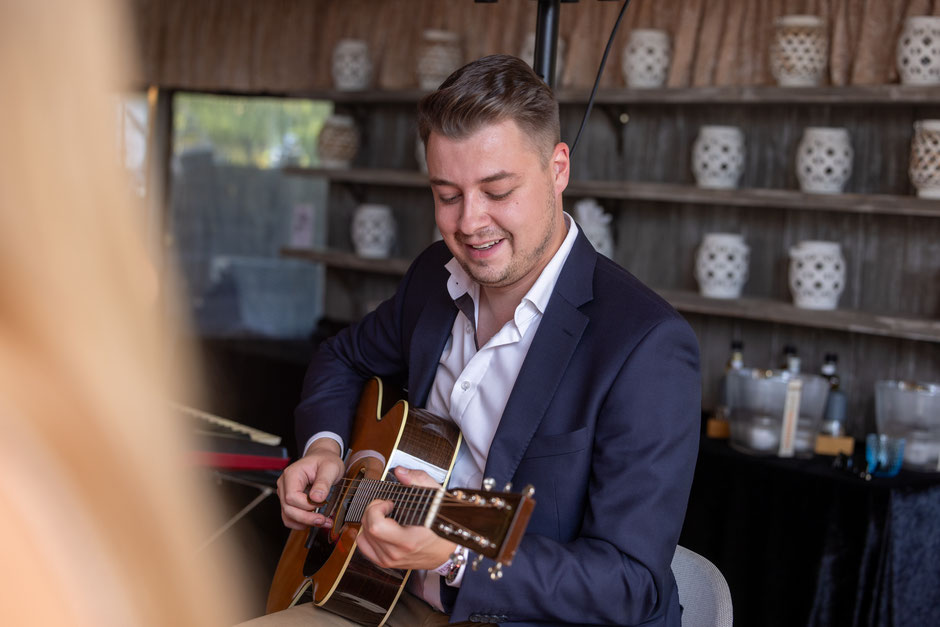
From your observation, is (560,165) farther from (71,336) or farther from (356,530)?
(71,336)

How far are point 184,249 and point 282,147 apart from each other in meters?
0.77

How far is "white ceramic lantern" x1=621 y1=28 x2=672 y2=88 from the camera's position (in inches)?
126

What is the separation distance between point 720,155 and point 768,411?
86 cm

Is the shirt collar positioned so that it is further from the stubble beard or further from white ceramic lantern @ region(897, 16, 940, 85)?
white ceramic lantern @ region(897, 16, 940, 85)

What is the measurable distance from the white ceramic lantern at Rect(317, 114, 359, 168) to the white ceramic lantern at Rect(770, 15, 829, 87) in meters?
1.93

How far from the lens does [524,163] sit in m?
1.53

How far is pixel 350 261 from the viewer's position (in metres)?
4.09

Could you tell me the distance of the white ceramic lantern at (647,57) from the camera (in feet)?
10.5

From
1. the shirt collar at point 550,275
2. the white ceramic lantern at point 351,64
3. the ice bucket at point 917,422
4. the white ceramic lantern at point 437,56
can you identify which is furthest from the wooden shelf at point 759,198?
the shirt collar at point 550,275

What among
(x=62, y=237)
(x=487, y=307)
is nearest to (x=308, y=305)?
(x=487, y=307)

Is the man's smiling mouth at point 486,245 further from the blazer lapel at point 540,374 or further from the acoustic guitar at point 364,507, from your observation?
the acoustic guitar at point 364,507

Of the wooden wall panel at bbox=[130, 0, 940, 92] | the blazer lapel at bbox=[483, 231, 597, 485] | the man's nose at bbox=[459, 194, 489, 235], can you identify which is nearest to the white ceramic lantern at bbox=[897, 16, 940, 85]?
the wooden wall panel at bbox=[130, 0, 940, 92]

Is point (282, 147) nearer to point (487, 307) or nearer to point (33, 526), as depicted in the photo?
point (487, 307)

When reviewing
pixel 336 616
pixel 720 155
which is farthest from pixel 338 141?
pixel 336 616
